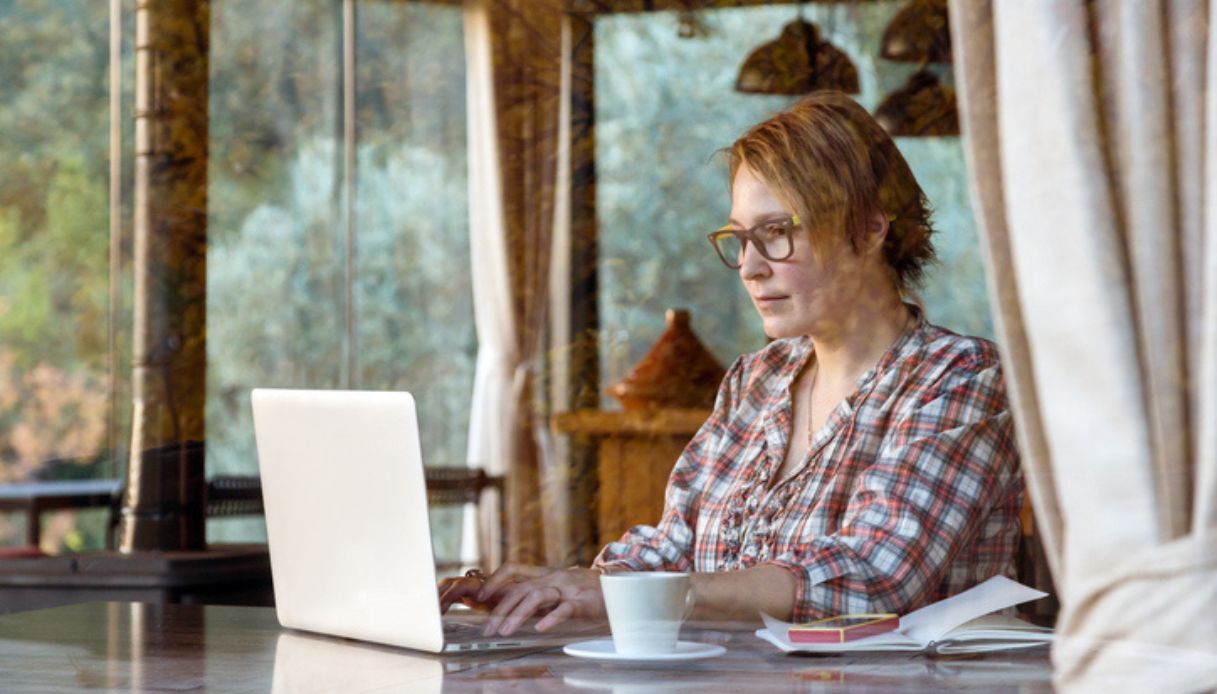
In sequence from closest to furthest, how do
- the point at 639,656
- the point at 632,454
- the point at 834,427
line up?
the point at 639,656
the point at 834,427
the point at 632,454

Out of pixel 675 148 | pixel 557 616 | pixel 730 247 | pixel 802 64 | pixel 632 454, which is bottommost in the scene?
pixel 632 454

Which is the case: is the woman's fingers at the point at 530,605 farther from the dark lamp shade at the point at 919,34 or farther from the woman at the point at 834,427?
the dark lamp shade at the point at 919,34

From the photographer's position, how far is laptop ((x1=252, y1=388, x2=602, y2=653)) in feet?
4.69

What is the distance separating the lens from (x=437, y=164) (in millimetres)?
5320

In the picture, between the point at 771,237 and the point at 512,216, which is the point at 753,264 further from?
the point at 512,216

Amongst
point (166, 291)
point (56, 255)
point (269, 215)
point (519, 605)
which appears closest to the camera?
point (519, 605)

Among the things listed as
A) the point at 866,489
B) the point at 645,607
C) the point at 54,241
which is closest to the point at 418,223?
the point at 54,241

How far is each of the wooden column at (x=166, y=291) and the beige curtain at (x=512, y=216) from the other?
6.26 ft

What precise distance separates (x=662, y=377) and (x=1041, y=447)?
3.70 meters

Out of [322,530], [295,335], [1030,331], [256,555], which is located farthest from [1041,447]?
[295,335]

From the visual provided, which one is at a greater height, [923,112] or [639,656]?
[923,112]

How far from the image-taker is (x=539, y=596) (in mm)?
1636

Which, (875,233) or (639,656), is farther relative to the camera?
(875,233)

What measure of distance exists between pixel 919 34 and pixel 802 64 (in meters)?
0.37
